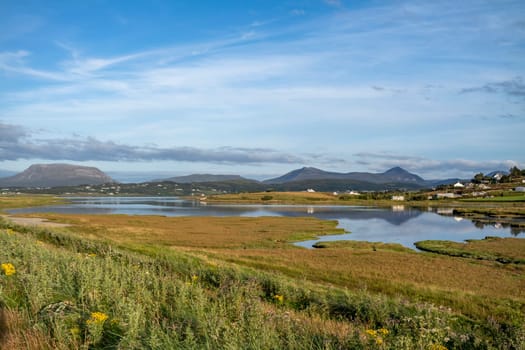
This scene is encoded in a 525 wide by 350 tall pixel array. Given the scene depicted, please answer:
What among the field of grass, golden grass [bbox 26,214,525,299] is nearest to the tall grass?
golden grass [bbox 26,214,525,299]

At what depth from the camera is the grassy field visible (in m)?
6.50

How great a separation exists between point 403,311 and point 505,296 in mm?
12570

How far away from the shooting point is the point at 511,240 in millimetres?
52656

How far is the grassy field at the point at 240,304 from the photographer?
650cm

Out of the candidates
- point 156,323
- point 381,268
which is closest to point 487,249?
point 381,268

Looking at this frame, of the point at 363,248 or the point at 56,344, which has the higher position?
the point at 56,344

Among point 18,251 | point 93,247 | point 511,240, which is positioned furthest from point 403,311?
point 511,240

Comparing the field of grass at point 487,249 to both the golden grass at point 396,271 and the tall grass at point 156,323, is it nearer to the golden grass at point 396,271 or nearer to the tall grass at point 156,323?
the golden grass at point 396,271

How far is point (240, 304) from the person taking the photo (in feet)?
29.9

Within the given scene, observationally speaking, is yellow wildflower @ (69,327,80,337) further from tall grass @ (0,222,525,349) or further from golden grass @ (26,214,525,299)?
golden grass @ (26,214,525,299)

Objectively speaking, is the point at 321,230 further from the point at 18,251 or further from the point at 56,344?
the point at 56,344

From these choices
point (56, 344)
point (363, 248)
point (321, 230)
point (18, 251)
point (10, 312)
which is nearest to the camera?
point (56, 344)

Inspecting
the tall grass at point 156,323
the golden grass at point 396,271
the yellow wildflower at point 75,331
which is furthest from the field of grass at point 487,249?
the yellow wildflower at point 75,331

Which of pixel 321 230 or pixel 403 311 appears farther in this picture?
pixel 321 230
